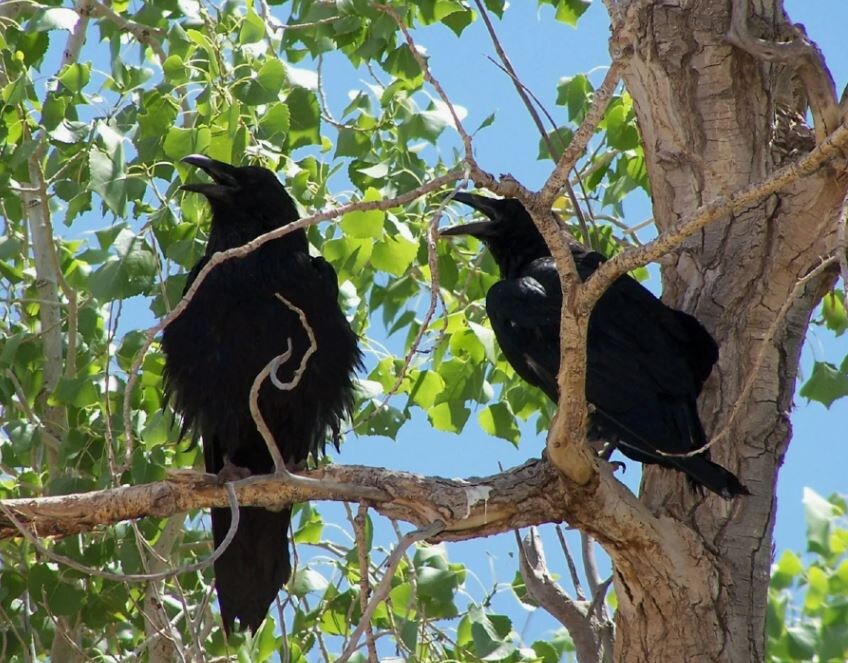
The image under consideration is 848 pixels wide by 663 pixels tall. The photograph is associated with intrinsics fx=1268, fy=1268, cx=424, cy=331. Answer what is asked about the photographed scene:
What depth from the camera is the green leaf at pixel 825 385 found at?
4.24 meters

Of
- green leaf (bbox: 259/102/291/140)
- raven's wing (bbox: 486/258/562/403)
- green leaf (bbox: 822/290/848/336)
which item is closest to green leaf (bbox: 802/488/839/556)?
green leaf (bbox: 822/290/848/336)

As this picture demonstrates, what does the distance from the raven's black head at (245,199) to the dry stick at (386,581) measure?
5.68 feet

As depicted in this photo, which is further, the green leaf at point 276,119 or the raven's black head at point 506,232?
the raven's black head at point 506,232

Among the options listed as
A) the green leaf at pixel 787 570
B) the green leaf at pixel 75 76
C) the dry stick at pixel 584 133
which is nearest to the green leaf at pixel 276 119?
the green leaf at pixel 75 76

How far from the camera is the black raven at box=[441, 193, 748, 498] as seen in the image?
141 inches

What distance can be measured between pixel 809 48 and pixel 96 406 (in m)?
2.92

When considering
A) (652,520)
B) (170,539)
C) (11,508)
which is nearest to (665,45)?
(652,520)

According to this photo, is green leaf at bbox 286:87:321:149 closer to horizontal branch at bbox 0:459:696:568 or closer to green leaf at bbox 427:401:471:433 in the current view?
green leaf at bbox 427:401:471:433

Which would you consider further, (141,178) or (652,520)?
(141,178)

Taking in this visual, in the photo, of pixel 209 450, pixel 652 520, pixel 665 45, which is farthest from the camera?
pixel 209 450

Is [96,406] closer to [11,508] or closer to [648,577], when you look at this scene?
[11,508]

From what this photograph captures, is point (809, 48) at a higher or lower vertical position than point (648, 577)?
higher

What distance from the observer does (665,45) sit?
13.2 ft

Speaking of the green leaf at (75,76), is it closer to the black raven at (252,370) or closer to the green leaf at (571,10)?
the black raven at (252,370)
